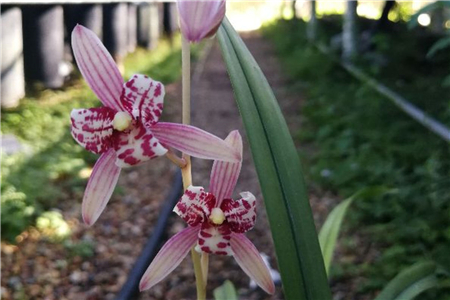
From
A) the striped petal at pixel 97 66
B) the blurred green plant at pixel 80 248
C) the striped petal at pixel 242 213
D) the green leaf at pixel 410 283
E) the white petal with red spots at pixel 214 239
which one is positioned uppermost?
the blurred green plant at pixel 80 248

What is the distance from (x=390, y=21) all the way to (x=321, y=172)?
1.89m

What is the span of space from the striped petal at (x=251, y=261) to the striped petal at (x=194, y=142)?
0.11 m

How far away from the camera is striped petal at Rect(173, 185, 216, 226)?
0.66m

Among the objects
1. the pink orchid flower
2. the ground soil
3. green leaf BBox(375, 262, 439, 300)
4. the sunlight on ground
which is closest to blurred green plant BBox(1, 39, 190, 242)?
the ground soil

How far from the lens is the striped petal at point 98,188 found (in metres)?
0.62

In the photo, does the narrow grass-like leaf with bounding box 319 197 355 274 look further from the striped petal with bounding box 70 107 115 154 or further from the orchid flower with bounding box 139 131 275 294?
the striped petal with bounding box 70 107 115 154

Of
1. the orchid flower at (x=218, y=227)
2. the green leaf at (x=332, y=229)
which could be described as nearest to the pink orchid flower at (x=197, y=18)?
the orchid flower at (x=218, y=227)

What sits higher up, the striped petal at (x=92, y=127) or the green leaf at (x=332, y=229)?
the striped petal at (x=92, y=127)

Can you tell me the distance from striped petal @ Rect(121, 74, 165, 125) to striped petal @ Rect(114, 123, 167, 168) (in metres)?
0.01

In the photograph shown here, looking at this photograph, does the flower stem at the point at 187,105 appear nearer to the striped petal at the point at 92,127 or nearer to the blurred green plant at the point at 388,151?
the striped petal at the point at 92,127

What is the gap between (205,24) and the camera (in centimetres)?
57

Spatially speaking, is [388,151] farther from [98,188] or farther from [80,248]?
[98,188]

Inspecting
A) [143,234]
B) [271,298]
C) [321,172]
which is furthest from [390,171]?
[143,234]

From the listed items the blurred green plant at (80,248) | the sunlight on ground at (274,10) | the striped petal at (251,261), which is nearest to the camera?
the striped petal at (251,261)
